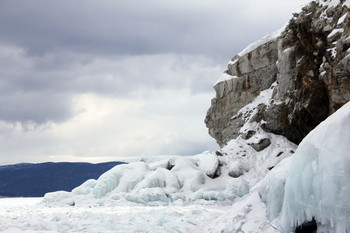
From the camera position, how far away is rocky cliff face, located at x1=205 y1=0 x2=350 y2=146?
778 inches

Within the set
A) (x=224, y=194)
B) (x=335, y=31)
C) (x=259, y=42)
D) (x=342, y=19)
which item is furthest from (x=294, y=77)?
(x=224, y=194)

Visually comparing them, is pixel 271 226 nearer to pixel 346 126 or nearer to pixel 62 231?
pixel 346 126

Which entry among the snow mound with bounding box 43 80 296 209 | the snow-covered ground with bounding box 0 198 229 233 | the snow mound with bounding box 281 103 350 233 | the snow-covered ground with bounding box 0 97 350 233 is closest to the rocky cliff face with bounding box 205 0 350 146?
the snow mound with bounding box 43 80 296 209

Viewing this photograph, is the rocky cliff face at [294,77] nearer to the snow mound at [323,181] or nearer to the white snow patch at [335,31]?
the white snow patch at [335,31]

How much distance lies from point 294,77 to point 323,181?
20721 mm

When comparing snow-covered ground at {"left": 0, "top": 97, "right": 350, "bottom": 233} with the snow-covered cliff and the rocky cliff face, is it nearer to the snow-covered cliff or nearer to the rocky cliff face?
the snow-covered cliff

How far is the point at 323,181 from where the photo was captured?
7.17 m

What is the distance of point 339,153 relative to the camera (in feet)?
22.7

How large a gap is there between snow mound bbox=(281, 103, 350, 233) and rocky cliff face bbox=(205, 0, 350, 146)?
11.9m

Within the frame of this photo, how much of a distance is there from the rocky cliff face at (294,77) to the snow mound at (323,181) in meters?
11.9

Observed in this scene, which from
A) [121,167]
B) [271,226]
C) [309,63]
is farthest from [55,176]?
[271,226]

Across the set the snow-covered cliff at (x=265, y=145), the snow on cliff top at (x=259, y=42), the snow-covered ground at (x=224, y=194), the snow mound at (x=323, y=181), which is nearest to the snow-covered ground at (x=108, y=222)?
the snow-covered ground at (x=224, y=194)

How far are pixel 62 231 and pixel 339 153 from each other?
1142 centimetres

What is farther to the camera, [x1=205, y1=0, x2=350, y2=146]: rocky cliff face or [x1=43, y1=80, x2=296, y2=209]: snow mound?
[x1=43, y1=80, x2=296, y2=209]: snow mound
